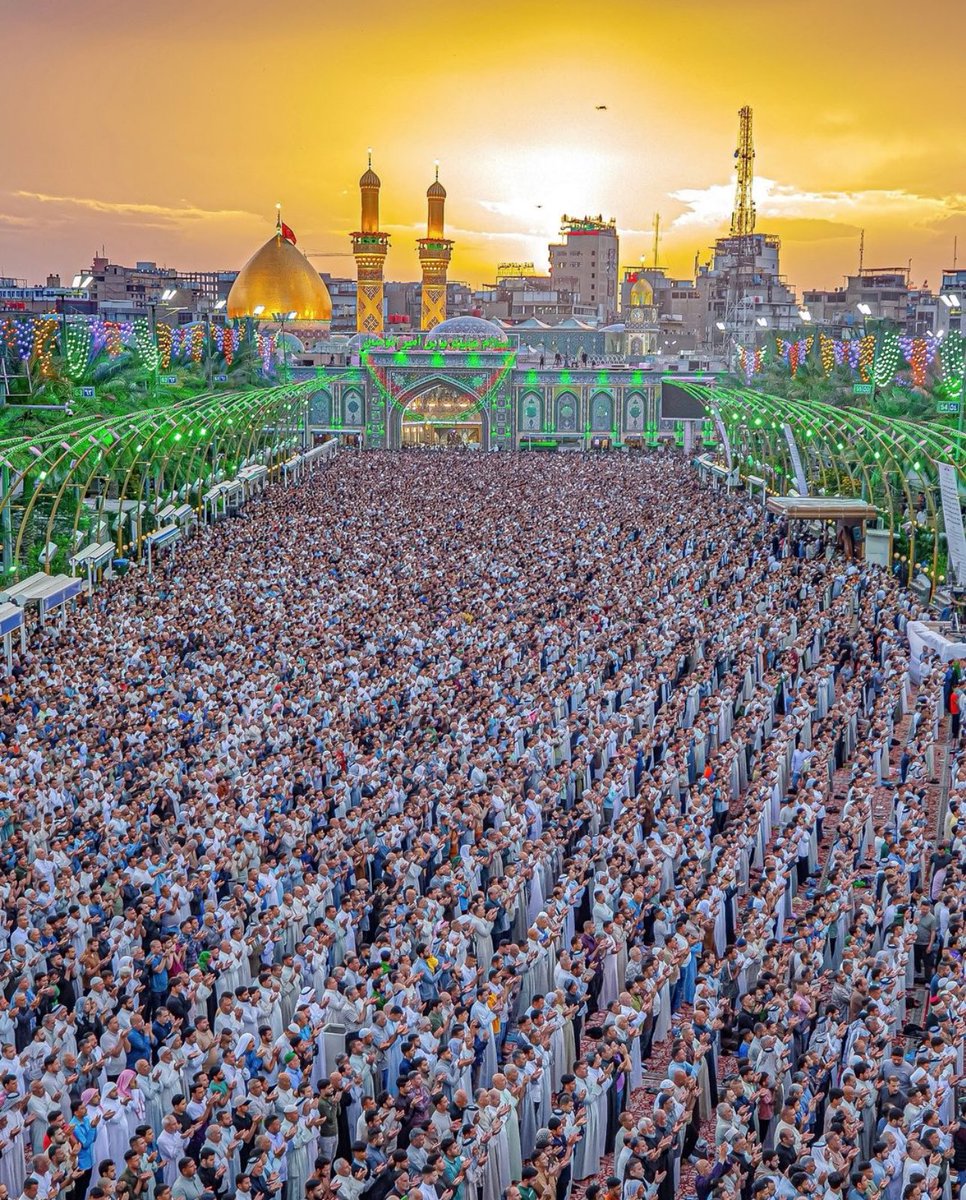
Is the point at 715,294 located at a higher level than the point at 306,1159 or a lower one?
higher

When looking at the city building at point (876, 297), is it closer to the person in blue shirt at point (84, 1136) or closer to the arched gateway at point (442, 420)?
the arched gateway at point (442, 420)

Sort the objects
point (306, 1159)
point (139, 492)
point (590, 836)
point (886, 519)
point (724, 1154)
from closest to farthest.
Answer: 1. point (724, 1154)
2. point (306, 1159)
3. point (590, 836)
4. point (139, 492)
5. point (886, 519)

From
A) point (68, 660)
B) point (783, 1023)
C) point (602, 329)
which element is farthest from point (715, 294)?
point (783, 1023)

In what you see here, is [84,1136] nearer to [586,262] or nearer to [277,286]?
[277,286]

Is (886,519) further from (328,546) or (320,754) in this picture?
(320,754)

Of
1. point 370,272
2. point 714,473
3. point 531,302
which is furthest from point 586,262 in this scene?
point 714,473

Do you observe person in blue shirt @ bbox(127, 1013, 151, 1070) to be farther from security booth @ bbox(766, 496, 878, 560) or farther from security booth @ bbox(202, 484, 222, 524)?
security booth @ bbox(202, 484, 222, 524)

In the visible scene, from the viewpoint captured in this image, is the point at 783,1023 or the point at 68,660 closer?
the point at 783,1023
